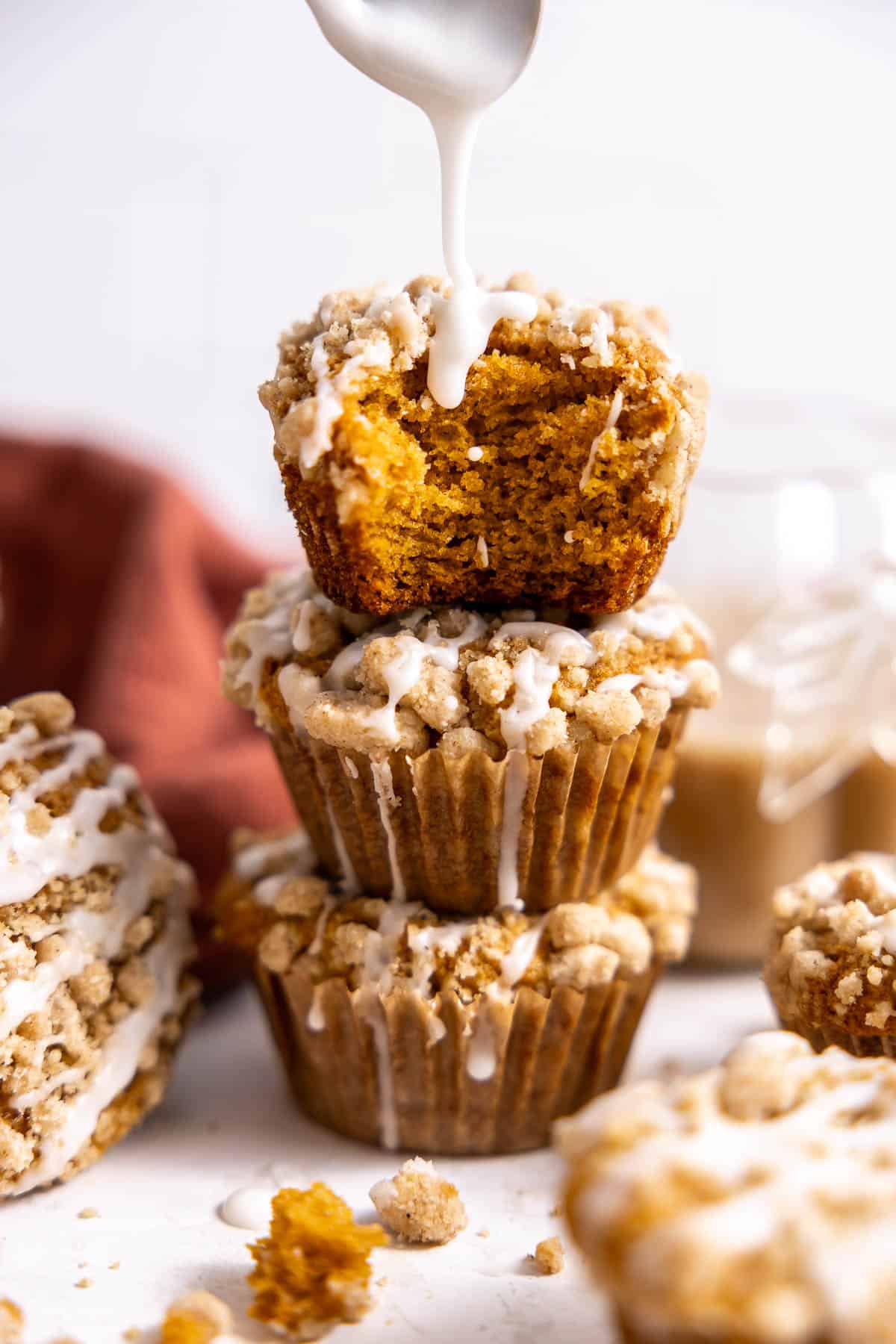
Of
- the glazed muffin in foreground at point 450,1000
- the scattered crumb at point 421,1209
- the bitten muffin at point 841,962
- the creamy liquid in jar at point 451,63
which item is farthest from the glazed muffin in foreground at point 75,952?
the bitten muffin at point 841,962

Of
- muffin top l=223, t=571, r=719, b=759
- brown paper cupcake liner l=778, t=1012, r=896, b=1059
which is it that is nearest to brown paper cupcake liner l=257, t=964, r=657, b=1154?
brown paper cupcake liner l=778, t=1012, r=896, b=1059

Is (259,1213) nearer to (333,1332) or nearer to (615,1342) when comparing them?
(333,1332)

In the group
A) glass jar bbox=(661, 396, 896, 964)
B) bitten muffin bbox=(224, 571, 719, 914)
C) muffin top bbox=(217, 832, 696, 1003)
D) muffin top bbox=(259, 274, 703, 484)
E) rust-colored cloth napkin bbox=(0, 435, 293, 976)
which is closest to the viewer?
muffin top bbox=(259, 274, 703, 484)

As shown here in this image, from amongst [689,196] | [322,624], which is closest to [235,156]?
[689,196]

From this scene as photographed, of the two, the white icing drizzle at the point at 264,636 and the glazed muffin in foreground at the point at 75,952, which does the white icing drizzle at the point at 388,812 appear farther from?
the glazed muffin in foreground at the point at 75,952

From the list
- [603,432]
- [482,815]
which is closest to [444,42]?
[603,432]

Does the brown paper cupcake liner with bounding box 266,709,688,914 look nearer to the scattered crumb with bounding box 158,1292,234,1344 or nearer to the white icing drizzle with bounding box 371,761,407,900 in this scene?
the white icing drizzle with bounding box 371,761,407,900

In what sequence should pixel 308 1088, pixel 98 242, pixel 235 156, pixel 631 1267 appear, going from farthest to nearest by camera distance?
1. pixel 98 242
2. pixel 235 156
3. pixel 308 1088
4. pixel 631 1267
